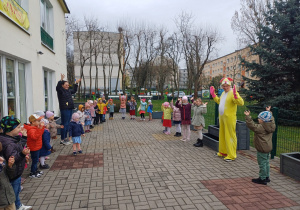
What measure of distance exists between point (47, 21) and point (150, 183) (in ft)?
35.1

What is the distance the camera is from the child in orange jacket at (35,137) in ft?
14.5

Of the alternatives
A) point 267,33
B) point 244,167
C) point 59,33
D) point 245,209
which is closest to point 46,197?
point 245,209

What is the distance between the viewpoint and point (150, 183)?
14.2ft

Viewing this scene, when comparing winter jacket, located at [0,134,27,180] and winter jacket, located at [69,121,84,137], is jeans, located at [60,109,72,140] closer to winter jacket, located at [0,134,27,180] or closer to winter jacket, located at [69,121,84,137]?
winter jacket, located at [69,121,84,137]

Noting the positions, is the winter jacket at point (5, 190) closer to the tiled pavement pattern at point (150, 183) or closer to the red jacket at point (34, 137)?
the tiled pavement pattern at point (150, 183)

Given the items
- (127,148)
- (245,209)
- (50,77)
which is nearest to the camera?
(245,209)

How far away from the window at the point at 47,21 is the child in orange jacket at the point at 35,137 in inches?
280

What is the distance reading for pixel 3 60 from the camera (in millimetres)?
6438

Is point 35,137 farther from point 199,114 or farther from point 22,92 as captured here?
point 199,114

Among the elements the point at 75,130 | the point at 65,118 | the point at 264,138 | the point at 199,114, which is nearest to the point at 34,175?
the point at 75,130

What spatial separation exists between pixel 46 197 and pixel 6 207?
1024 mm

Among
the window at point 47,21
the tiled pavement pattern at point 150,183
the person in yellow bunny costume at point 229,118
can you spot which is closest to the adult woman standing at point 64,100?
the tiled pavement pattern at point 150,183

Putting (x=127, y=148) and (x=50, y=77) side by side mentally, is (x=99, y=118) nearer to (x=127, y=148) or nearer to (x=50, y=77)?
(x=50, y=77)

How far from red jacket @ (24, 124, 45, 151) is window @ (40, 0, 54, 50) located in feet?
23.4
